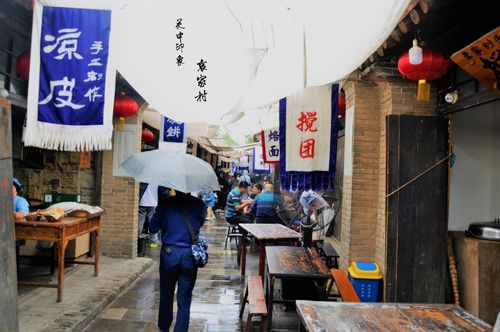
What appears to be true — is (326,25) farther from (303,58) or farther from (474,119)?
(474,119)

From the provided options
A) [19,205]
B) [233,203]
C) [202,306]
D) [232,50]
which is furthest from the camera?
[233,203]

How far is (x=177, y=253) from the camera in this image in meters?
4.61

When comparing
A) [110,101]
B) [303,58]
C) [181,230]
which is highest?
[303,58]

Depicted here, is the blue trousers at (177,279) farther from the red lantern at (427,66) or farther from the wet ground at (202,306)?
the red lantern at (427,66)

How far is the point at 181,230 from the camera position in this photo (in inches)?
183

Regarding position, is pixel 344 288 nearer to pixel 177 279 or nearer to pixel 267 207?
pixel 177 279

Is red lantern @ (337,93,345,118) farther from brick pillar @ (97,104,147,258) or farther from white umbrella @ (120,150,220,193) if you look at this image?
brick pillar @ (97,104,147,258)

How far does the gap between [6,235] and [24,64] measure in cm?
357

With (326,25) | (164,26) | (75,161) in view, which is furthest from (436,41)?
(75,161)

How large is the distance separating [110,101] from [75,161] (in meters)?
4.88

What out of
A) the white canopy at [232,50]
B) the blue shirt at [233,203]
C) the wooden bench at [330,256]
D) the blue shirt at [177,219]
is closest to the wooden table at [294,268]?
the wooden bench at [330,256]

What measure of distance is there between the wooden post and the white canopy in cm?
159

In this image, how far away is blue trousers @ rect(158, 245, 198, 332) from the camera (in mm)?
4609

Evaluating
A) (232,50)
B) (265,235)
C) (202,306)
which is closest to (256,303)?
(202,306)
